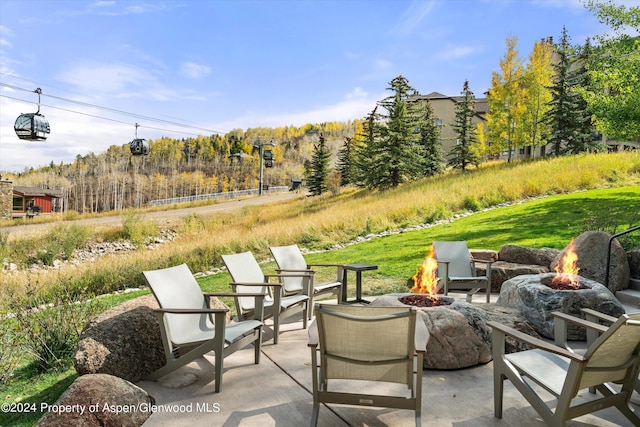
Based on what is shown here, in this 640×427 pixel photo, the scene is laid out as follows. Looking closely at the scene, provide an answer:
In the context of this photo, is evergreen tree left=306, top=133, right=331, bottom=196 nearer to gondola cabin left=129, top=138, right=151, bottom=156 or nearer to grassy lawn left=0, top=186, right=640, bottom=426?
gondola cabin left=129, top=138, right=151, bottom=156

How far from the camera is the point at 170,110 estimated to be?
41.6 metres

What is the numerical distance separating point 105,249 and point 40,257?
3.10 meters

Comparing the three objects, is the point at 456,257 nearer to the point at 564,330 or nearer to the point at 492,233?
the point at 564,330

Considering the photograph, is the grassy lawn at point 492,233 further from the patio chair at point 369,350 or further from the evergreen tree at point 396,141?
the evergreen tree at point 396,141

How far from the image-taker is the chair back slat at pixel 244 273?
16.0ft

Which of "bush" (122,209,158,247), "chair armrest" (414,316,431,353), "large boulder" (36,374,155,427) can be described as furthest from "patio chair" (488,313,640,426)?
"bush" (122,209,158,247)

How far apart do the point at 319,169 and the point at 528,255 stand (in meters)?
26.8

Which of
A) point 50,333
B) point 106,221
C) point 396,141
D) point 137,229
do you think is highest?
point 396,141

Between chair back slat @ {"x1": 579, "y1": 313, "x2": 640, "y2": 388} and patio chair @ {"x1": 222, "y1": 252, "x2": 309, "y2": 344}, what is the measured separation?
2.87 metres

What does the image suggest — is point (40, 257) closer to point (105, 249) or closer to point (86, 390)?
point (105, 249)

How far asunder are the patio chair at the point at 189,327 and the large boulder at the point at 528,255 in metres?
5.29

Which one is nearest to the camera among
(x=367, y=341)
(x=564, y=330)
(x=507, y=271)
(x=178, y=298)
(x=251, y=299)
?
(x=367, y=341)

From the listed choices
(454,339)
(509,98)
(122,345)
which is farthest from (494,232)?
(509,98)

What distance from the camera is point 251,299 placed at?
498cm
